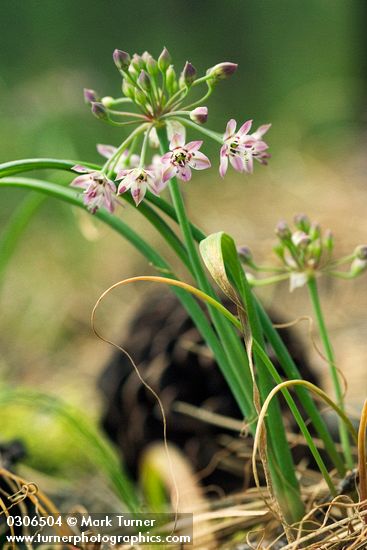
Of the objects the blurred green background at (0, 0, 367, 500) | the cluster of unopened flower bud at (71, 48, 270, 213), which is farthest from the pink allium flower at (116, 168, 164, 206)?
the blurred green background at (0, 0, 367, 500)

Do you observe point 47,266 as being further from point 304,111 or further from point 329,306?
point 304,111

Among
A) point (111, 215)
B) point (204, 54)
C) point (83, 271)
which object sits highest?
point (204, 54)

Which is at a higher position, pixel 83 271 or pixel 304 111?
pixel 304 111

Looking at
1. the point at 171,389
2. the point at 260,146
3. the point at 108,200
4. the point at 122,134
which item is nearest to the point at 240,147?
the point at 260,146

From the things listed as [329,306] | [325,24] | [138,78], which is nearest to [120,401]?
[138,78]

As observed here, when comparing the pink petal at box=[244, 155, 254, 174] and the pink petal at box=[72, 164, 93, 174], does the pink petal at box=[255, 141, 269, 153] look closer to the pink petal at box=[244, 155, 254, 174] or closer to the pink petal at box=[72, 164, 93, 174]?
the pink petal at box=[244, 155, 254, 174]

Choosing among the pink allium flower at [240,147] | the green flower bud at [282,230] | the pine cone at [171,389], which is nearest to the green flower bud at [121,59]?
the pink allium flower at [240,147]

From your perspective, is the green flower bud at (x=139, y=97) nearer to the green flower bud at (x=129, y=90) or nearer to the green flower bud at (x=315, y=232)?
the green flower bud at (x=129, y=90)
